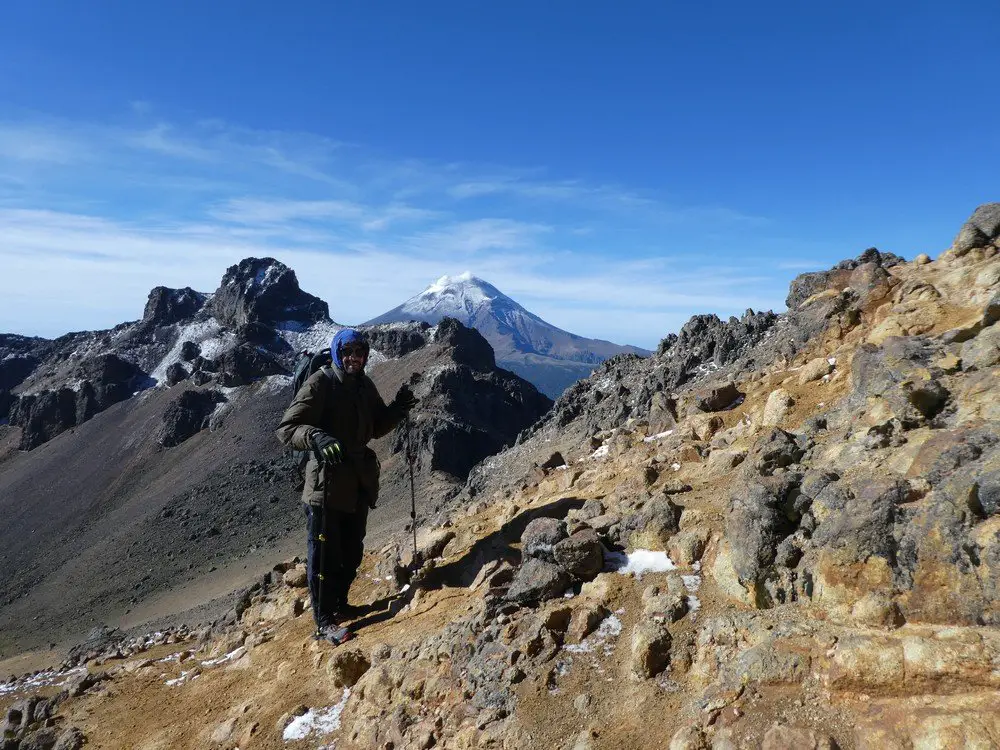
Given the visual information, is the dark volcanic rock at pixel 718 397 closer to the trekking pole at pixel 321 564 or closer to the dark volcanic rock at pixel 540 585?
the dark volcanic rock at pixel 540 585

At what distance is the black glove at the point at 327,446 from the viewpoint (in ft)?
25.0

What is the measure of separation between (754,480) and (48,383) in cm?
10136

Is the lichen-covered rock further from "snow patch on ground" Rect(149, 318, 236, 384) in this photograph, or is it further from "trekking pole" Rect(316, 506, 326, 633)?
"snow patch on ground" Rect(149, 318, 236, 384)

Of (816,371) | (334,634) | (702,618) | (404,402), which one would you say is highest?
(816,371)

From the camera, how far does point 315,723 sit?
6336mm

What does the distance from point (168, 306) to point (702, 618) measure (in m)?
103

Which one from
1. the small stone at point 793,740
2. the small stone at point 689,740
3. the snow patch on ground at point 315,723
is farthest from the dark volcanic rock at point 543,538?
the small stone at point 793,740

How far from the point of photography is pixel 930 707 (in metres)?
3.80

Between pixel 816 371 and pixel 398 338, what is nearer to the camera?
pixel 816 371

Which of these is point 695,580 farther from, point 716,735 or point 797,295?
point 797,295

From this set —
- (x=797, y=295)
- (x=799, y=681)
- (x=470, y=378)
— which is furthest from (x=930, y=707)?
(x=470, y=378)

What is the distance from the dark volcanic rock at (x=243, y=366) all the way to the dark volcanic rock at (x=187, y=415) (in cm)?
267

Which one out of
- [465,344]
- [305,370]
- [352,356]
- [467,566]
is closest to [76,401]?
[465,344]

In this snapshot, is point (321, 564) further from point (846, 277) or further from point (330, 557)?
point (846, 277)
